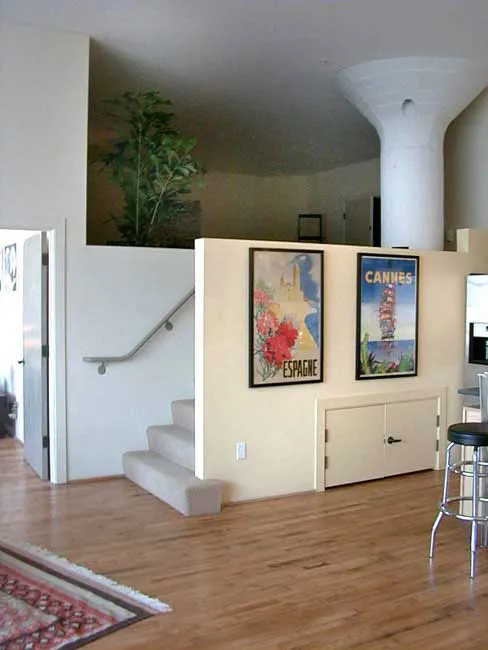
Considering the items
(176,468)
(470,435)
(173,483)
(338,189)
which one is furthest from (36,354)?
(338,189)

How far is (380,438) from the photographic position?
560cm

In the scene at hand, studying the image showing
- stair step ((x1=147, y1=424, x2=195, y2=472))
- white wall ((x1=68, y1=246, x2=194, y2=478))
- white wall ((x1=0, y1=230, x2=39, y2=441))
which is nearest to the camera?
stair step ((x1=147, y1=424, x2=195, y2=472))

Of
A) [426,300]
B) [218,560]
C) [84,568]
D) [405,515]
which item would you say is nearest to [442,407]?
[426,300]

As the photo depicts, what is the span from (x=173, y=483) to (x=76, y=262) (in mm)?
1875

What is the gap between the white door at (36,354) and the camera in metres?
5.49

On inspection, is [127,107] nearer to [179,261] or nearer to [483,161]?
[179,261]

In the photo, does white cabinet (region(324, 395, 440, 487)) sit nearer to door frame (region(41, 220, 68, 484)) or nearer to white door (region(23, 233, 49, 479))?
door frame (region(41, 220, 68, 484))

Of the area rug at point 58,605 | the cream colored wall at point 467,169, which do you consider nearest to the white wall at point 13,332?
the area rug at point 58,605

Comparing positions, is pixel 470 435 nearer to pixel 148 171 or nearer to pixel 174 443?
pixel 174 443

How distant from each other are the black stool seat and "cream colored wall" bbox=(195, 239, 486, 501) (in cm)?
153

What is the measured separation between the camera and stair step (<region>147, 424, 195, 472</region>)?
5105 mm

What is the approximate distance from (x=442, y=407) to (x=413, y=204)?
1.88 m

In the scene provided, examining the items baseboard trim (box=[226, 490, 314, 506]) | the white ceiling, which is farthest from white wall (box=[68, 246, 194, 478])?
the white ceiling

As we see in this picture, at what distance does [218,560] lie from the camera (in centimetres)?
386
